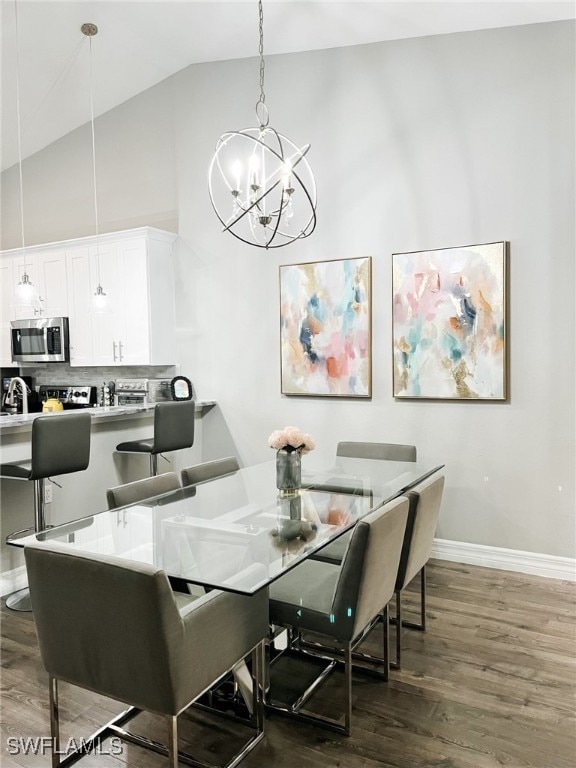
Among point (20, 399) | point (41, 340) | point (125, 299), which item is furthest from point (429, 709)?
point (20, 399)

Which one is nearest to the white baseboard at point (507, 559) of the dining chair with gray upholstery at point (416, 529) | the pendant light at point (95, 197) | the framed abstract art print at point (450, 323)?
the framed abstract art print at point (450, 323)

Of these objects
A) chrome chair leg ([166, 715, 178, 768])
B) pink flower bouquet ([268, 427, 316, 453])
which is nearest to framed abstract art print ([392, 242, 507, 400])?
pink flower bouquet ([268, 427, 316, 453])

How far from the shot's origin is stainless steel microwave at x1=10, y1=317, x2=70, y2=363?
553cm

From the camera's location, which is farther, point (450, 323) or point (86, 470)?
point (86, 470)

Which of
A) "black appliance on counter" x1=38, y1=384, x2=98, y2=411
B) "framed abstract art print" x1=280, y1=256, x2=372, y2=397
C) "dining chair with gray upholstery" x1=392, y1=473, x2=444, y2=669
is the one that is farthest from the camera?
"black appliance on counter" x1=38, y1=384, x2=98, y2=411

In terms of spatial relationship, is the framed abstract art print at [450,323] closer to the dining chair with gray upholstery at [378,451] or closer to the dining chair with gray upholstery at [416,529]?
the dining chair with gray upholstery at [378,451]

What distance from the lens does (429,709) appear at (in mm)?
2309

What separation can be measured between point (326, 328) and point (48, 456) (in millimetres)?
2097

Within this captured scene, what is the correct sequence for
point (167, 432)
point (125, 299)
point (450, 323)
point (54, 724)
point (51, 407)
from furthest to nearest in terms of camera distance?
1. point (51, 407)
2. point (125, 299)
3. point (167, 432)
4. point (450, 323)
5. point (54, 724)

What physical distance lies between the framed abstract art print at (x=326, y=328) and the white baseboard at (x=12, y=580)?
2180 mm

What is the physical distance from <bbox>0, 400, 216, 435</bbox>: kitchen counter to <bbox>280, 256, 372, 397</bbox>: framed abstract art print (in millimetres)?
807

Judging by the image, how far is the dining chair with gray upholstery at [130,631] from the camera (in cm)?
164

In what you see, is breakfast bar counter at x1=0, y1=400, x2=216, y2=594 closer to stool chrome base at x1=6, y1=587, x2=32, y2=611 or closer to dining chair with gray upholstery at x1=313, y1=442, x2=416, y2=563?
stool chrome base at x1=6, y1=587, x2=32, y2=611
